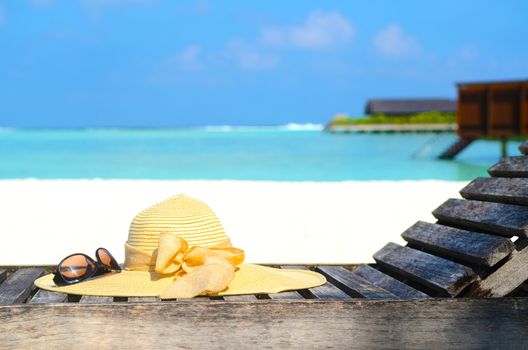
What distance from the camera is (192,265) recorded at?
3.39 meters

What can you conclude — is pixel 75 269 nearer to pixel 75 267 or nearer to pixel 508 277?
pixel 75 267

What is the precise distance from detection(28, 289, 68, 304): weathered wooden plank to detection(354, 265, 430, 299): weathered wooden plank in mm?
1420

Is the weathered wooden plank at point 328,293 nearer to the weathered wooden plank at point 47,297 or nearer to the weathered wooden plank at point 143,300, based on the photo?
the weathered wooden plank at point 143,300

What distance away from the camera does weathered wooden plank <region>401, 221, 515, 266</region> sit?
3309mm

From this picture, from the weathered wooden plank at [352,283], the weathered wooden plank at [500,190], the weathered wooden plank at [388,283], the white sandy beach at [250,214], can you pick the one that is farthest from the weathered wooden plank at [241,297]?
the white sandy beach at [250,214]

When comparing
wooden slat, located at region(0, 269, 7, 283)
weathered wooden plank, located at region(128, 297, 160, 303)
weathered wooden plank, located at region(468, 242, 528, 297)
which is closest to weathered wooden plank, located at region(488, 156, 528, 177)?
weathered wooden plank, located at region(468, 242, 528, 297)

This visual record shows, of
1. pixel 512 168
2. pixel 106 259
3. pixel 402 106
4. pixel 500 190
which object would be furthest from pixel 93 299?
pixel 402 106

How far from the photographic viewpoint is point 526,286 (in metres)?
3.92

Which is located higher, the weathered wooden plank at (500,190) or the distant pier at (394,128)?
the distant pier at (394,128)

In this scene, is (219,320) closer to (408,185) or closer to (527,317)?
(527,317)

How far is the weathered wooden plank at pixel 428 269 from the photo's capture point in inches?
131

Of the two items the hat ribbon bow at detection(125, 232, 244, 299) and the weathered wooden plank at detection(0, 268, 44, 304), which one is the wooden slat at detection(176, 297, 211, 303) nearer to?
the hat ribbon bow at detection(125, 232, 244, 299)

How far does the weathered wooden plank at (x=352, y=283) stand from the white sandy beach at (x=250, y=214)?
11.2 ft

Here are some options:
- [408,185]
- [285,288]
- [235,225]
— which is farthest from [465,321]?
[408,185]
